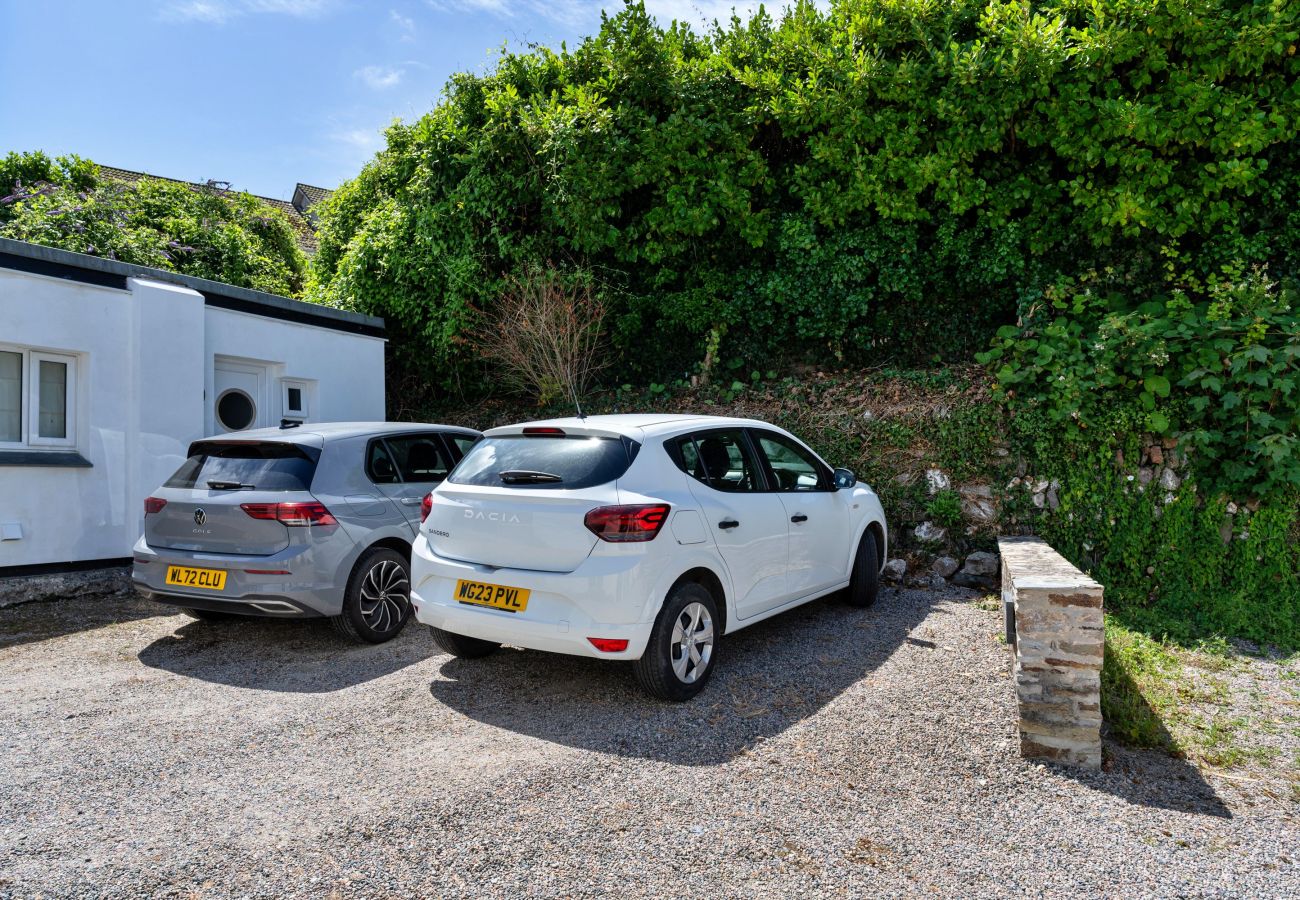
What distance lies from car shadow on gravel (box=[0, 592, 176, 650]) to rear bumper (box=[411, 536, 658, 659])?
437 centimetres

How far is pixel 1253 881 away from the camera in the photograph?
2.88 meters

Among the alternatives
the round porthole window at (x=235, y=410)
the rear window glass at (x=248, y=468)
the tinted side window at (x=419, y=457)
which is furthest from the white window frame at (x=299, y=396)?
the rear window glass at (x=248, y=468)

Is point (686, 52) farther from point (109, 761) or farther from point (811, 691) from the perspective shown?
point (109, 761)

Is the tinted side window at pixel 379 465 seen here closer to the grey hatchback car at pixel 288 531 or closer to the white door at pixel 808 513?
the grey hatchback car at pixel 288 531

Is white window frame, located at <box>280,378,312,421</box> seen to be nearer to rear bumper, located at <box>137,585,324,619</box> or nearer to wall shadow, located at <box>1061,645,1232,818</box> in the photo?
rear bumper, located at <box>137,585,324,619</box>

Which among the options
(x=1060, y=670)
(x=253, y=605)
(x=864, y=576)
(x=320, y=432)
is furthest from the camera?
(x=864, y=576)

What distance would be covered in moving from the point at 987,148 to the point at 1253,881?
8.50 meters

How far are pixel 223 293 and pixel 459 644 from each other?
6.10m

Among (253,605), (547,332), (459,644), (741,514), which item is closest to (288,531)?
(253,605)

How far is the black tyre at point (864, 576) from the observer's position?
6.82 m

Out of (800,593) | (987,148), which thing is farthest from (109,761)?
(987,148)

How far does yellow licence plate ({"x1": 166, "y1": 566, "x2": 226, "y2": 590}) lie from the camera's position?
5.53 meters

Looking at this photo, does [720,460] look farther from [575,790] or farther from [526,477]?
[575,790]

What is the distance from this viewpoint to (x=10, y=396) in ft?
24.6
